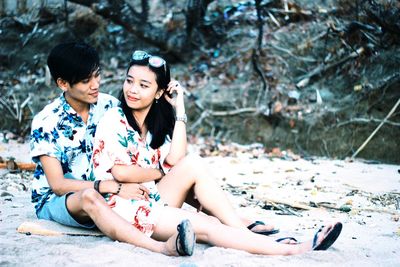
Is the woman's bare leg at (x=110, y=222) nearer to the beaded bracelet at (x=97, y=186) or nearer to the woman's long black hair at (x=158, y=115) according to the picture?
the beaded bracelet at (x=97, y=186)

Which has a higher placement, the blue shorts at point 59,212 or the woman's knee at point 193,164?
the woman's knee at point 193,164

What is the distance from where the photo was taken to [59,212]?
3627 millimetres

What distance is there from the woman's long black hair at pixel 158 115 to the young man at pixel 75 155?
247 millimetres

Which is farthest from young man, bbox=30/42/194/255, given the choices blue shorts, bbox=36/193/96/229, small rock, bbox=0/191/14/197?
small rock, bbox=0/191/14/197

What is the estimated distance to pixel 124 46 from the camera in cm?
969

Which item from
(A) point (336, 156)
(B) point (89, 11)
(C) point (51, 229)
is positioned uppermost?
(B) point (89, 11)

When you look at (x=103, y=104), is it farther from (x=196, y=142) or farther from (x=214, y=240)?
(x=196, y=142)

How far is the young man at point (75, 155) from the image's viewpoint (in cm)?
333

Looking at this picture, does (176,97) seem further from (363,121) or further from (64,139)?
(363,121)

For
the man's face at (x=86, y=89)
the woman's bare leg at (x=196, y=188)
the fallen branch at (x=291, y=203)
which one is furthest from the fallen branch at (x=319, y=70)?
the man's face at (x=86, y=89)

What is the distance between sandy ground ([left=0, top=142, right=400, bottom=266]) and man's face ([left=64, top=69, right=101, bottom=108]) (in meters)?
0.83

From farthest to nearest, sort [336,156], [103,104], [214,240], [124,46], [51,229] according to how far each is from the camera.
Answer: [124,46], [336,156], [103,104], [51,229], [214,240]

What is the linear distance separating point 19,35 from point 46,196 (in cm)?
697

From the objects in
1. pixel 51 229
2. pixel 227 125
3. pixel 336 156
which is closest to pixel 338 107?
pixel 336 156
